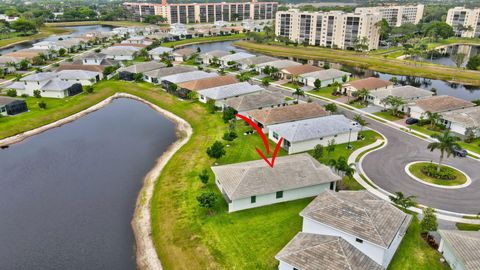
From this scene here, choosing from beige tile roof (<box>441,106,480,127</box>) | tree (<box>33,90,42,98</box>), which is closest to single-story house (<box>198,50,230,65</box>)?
tree (<box>33,90,42,98</box>)

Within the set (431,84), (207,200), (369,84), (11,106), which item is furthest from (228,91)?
(431,84)

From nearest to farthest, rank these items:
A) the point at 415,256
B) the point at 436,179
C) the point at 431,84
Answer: the point at 415,256, the point at 436,179, the point at 431,84

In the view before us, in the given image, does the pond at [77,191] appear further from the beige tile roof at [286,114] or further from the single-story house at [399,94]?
the single-story house at [399,94]

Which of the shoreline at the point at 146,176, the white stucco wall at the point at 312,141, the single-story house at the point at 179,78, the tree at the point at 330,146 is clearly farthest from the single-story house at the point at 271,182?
the single-story house at the point at 179,78

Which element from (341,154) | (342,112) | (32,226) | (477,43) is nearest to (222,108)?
(342,112)

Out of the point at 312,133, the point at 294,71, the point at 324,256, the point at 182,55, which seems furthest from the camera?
the point at 182,55

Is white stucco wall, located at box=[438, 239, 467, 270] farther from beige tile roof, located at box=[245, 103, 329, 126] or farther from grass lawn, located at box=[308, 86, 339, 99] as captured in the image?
grass lawn, located at box=[308, 86, 339, 99]

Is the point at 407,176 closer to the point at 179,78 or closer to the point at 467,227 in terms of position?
the point at 467,227
